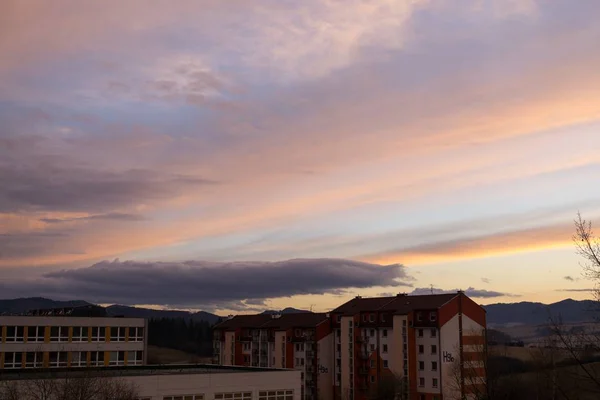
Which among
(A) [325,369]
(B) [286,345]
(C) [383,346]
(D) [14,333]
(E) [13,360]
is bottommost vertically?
(A) [325,369]

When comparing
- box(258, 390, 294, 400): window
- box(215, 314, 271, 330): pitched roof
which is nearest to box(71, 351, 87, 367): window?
box(258, 390, 294, 400): window

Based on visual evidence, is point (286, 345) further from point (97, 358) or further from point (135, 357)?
point (97, 358)

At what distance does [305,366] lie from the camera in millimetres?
101312

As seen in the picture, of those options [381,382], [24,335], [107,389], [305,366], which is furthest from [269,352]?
[107,389]

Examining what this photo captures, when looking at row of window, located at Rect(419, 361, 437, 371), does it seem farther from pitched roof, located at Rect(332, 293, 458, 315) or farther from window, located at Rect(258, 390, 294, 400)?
window, located at Rect(258, 390, 294, 400)

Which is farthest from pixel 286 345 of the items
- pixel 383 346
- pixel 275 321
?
pixel 383 346

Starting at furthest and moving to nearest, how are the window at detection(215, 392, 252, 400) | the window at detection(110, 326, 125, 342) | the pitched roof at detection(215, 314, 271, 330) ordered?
the pitched roof at detection(215, 314, 271, 330)
the window at detection(110, 326, 125, 342)
the window at detection(215, 392, 252, 400)

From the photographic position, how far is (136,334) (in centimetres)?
7431

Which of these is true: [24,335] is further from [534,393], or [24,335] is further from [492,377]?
[534,393]

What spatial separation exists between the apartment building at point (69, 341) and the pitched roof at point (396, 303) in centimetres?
3546

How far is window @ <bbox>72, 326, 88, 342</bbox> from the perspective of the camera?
7038cm

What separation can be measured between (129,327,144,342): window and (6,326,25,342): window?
458 inches

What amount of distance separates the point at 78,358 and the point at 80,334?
2543mm

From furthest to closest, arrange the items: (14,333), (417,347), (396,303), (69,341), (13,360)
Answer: (396,303)
(417,347)
(69,341)
(14,333)
(13,360)
